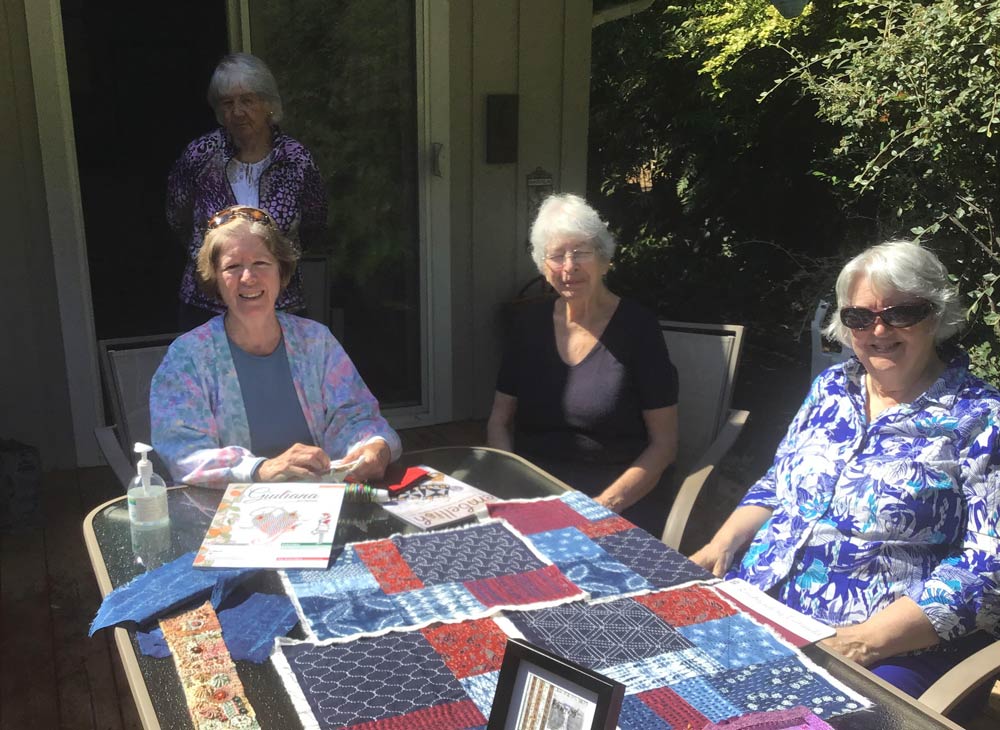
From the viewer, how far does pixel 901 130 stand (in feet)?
11.1

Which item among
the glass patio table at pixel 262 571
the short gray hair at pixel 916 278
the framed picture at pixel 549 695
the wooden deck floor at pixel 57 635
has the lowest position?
the wooden deck floor at pixel 57 635

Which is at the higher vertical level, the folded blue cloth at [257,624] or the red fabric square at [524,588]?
the folded blue cloth at [257,624]

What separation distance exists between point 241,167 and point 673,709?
2492mm

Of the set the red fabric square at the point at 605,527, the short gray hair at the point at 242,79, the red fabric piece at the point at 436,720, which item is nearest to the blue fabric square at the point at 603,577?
the red fabric square at the point at 605,527

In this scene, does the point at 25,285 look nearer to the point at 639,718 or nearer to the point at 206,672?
the point at 206,672

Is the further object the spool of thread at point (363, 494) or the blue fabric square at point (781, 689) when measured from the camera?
the spool of thread at point (363, 494)

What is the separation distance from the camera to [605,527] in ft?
5.36

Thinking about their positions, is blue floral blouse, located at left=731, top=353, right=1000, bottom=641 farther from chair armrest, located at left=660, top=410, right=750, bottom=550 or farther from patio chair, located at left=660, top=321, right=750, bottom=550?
patio chair, located at left=660, top=321, right=750, bottom=550

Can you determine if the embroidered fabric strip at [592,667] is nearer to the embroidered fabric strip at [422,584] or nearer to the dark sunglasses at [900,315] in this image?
the embroidered fabric strip at [422,584]

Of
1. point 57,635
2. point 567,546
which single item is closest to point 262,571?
point 567,546

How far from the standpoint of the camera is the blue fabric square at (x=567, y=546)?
1506 mm

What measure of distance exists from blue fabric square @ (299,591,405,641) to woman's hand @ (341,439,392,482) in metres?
0.53

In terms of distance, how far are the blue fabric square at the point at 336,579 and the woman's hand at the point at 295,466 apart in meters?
0.38

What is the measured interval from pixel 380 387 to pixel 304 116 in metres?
1.33
